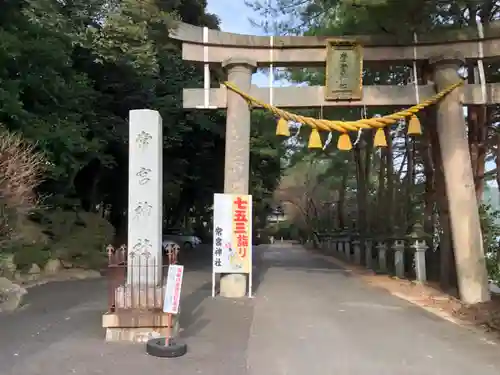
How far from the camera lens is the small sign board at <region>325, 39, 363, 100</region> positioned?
523 inches

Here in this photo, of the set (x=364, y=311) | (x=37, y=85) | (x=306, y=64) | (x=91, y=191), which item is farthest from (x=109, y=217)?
(x=364, y=311)

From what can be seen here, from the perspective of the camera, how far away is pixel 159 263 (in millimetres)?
9031

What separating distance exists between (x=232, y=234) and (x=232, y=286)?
1.20 metres

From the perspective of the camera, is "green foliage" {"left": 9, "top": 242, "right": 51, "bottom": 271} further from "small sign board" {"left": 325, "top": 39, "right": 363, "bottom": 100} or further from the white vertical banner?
"small sign board" {"left": 325, "top": 39, "right": 363, "bottom": 100}

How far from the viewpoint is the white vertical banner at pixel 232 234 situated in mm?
12984

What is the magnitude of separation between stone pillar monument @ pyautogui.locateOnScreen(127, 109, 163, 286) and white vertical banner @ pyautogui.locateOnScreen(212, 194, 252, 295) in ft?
12.8

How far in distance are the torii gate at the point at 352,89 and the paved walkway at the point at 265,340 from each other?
2.02 m

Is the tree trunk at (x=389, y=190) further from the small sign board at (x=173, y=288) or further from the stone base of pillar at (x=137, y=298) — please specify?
the small sign board at (x=173, y=288)

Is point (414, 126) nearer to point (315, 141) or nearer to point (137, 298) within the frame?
point (315, 141)

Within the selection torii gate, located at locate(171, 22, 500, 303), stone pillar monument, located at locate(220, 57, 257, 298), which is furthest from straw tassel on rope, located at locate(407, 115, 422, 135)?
stone pillar monument, located at locate(220, 57, 257, 298)

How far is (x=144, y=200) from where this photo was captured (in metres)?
9.08

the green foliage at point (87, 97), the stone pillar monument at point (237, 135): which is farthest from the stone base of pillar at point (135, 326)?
the green foliage at point (87, 97)

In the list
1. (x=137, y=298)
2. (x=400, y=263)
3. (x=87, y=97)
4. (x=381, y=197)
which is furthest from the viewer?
(x=381, y=197)

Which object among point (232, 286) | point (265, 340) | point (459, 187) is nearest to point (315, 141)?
point (459, 187)
